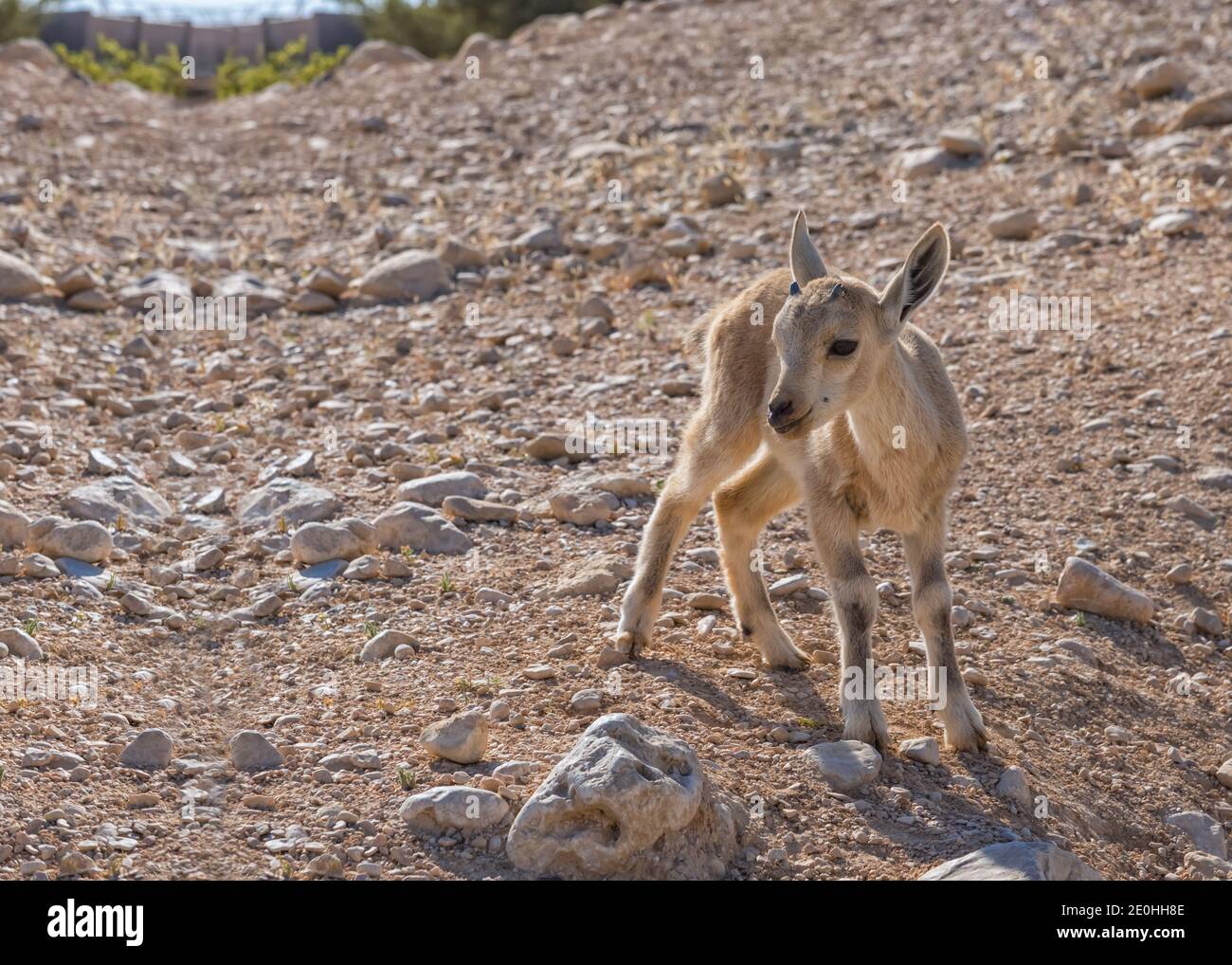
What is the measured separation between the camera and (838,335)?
22.1 feet

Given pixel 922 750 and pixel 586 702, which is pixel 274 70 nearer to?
pixel 586 702

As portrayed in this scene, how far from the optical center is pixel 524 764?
20.9 feet

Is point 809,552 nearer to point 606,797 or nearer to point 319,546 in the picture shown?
point 319,546

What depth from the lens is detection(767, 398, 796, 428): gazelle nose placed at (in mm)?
6586

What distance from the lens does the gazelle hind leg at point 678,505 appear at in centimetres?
784

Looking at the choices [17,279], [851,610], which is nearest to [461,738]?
[851,610]

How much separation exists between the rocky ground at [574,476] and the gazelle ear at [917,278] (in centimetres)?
203

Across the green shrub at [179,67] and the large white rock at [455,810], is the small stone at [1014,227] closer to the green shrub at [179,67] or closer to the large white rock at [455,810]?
the large white rock at [455,810]

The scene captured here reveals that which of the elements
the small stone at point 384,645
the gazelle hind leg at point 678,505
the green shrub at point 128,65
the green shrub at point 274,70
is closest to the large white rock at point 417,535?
the small stone at point 384,645

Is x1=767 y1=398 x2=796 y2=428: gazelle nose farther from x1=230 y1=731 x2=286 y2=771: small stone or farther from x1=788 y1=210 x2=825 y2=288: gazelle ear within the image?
x1=230 y1=731 x2=286 y2=771: small stone

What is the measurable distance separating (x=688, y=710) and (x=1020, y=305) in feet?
21.4

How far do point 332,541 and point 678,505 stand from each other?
2202mm

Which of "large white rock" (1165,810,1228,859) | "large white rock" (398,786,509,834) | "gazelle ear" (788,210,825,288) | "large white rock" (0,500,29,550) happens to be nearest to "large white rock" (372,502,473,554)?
"large white rock" (0,500,29,550)
